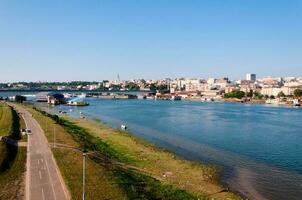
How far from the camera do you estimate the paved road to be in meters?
31.6

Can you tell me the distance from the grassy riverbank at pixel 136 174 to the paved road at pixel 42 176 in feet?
2.61

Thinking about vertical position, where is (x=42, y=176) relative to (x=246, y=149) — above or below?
above

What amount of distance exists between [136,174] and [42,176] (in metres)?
9.24

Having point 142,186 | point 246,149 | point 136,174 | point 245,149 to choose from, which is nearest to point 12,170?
point 136,174

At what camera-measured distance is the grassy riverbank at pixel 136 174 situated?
33500 mm

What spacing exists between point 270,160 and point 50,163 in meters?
27.3

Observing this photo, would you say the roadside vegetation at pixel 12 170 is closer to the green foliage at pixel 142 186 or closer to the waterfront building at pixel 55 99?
the green foliage at pixel 142 186

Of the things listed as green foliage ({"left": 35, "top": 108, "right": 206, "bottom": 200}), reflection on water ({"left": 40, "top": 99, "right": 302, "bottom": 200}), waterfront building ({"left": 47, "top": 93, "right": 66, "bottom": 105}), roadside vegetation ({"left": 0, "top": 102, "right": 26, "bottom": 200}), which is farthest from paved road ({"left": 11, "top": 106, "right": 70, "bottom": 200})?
waterfront building ({"left": 47, "top": 93, "right": 66, "bottom": 105})

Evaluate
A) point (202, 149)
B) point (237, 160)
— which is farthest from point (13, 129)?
point (237, 160)

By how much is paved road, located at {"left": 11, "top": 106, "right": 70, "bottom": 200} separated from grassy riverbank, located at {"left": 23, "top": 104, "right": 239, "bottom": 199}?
→ 2.61 ft

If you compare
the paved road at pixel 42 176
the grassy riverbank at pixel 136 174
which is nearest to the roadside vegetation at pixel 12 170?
the paved road at pixel 42 176

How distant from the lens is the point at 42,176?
36.9 meters

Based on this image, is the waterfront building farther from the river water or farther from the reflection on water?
the reflection on water

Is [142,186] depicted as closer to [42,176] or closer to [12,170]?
[42,176]
